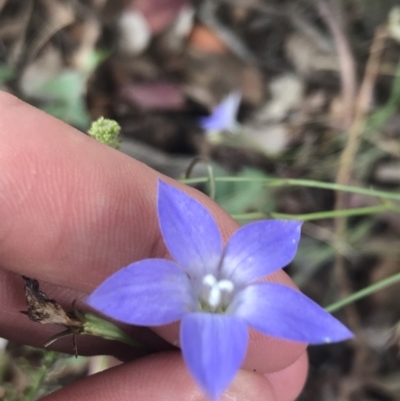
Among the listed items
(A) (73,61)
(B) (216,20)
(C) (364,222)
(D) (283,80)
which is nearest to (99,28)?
(A) (73,61)

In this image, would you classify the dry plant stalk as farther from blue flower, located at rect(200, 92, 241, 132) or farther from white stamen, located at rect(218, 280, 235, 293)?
blue flower, located at rect(200, 92, 241, 132)

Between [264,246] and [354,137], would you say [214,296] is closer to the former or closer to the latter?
[264,246]

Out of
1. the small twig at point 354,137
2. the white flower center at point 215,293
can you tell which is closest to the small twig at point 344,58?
the small twig at point 354,137

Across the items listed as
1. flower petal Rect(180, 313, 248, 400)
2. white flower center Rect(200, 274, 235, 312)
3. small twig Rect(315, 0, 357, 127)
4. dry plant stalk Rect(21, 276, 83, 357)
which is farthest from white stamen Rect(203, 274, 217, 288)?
small twig Rect(315, 0, 357, 127)

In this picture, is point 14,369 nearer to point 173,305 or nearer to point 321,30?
point 173,305

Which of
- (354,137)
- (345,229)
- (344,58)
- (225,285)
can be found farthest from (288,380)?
(344,58)
